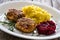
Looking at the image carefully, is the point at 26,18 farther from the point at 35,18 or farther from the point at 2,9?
the point at 2,9

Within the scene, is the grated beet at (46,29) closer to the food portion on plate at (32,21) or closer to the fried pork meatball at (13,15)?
the food portion on plate at (32,21)

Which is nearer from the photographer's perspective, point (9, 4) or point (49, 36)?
point (49, 36)

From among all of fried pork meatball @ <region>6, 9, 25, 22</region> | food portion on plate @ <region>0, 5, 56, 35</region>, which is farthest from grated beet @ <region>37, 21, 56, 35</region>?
fried pork meatball @ <region>6, 9, 25, 22</region>

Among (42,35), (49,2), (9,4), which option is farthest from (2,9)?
(49,2)

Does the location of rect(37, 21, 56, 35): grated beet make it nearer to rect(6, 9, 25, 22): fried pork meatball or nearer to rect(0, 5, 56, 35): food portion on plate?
rect(0, 5, 56, 35): food portion on plate

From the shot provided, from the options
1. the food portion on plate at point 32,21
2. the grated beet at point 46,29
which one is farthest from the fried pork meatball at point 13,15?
the grated beet at point 46,29

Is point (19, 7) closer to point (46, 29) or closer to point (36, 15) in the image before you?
point (36, 15)

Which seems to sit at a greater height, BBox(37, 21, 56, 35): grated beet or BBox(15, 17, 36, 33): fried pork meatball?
BBox(15, 17, 36, 33): fried pork meatball

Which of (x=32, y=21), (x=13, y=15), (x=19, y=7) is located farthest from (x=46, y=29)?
(x=19, y=7)
